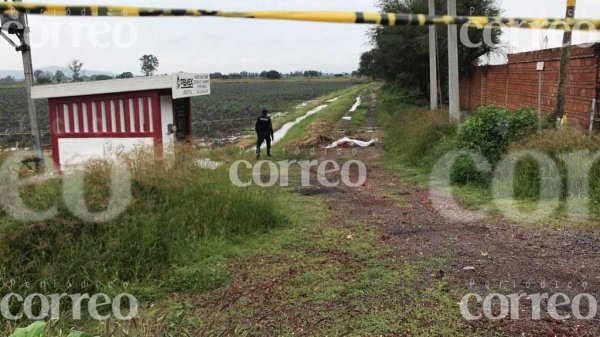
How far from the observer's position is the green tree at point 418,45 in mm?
22984

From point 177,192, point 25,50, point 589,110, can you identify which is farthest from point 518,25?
point 589,110

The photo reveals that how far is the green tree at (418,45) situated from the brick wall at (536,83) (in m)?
1.11

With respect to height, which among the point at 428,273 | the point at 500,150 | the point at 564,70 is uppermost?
the point at 564,70

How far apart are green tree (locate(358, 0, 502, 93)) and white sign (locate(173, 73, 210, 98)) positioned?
1399 cm

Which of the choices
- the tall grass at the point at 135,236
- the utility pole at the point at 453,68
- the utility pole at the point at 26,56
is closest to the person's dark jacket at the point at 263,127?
the utility pole at the point at 453,68

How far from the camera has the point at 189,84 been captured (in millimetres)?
9633

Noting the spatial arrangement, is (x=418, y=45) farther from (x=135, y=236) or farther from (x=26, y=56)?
(x=135, y=236)

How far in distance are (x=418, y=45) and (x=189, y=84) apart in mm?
16594

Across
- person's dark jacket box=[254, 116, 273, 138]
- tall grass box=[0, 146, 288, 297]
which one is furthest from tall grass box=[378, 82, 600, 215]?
tall grass box=[0, 146, 288, 297]

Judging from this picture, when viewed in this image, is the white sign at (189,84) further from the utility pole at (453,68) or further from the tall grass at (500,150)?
the utility pole at (453,68)

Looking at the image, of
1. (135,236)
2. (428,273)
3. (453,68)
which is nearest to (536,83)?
(453,68)

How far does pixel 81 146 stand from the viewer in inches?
375

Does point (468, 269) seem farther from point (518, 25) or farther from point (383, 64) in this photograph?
point (383, 64)

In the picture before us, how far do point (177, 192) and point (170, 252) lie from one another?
1007 mm
